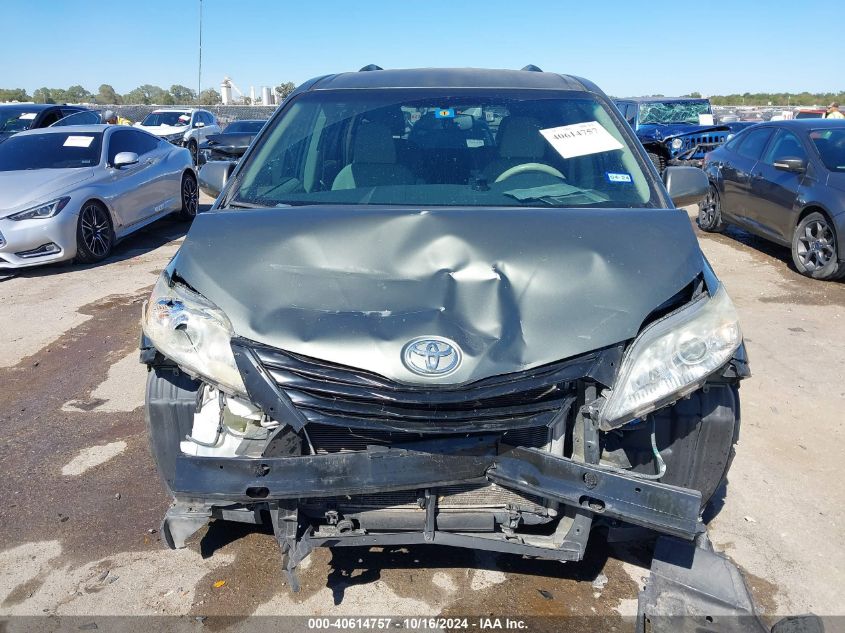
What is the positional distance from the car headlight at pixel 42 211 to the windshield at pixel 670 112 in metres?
15.5

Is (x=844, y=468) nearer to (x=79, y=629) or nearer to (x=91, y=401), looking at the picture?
(x=79, y=629)

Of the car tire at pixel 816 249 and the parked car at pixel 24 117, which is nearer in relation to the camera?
the car tire at pixel 816 249

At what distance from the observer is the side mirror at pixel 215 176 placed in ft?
12.6

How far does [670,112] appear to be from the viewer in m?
19.6

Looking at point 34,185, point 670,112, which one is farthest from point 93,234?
point 670,112

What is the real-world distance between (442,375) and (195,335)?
0.87 meters

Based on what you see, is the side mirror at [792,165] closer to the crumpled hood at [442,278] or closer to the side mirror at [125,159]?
the crumpled hood at [442,278]

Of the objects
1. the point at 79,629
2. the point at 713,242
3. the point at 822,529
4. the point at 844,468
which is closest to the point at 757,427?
the point at 844,468

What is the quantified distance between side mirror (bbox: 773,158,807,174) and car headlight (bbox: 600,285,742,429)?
653 centimetres

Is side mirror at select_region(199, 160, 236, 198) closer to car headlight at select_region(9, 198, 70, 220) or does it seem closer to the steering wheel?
the steering wheel

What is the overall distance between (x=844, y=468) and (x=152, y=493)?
3607mm

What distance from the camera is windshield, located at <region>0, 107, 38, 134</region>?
14.2 metres

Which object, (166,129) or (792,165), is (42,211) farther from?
(166,129)

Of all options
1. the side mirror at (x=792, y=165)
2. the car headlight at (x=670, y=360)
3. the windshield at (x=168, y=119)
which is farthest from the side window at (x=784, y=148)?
the windshield at (x=168, y=119)
